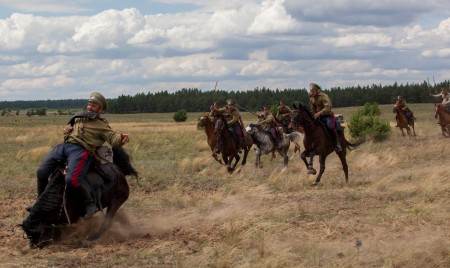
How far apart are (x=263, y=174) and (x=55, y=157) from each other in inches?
403

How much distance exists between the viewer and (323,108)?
16.5 meters

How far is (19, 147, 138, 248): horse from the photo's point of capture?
8781 millimetres

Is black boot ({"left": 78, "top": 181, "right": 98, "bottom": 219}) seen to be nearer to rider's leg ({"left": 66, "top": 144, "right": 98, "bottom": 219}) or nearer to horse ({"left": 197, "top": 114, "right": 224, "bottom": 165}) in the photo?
rider's leg ({"left": 66, "top": 144, "right": 98, "bottom": 219})

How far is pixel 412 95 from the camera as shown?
130 m

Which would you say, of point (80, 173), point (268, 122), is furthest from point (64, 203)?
point (268, 122)

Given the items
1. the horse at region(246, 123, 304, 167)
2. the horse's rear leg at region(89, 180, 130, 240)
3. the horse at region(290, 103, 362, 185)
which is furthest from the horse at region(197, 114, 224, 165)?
the horse's rear leg at region(89, 180, 130, 240)

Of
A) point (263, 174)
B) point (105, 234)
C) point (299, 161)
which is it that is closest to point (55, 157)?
point (105, 234)

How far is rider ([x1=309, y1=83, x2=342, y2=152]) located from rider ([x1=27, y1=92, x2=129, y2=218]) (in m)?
7.93

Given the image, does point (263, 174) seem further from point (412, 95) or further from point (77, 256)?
point (412, 95)

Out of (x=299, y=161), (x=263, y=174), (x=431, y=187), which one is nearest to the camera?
(x=431, y=187)

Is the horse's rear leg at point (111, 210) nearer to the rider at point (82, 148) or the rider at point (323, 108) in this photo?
the rider at point (82, 148)

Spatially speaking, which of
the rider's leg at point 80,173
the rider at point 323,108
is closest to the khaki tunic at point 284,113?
the rider at point 323,108

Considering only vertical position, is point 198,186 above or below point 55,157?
below

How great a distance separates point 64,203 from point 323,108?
896 cm
